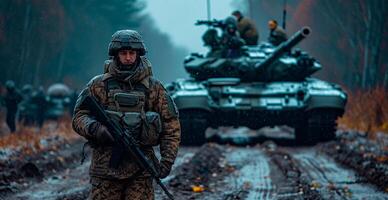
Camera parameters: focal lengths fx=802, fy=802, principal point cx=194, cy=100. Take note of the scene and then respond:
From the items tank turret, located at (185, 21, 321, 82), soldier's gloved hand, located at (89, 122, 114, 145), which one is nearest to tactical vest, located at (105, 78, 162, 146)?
soldier's gloved hand, located at (89, 122, 114, 145)

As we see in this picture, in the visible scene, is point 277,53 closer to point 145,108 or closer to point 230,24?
point 230,24

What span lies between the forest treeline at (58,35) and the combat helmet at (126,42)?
10.1 metres

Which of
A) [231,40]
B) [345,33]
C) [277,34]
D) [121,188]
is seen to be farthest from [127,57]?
[345,33]

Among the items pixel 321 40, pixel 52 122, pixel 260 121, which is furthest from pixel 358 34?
pixel 260 121

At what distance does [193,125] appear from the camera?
1567 cm

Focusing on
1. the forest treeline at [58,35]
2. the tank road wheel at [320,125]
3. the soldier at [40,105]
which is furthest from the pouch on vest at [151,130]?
the soldier at [40,105]

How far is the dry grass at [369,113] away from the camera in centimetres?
1869

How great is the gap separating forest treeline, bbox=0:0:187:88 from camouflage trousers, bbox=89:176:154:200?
10294 mm

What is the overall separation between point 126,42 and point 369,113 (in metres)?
15.9

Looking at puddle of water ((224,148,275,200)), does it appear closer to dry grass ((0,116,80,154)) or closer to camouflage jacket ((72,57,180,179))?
dry grass ((0,116,80,154))

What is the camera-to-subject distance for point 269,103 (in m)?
15.9

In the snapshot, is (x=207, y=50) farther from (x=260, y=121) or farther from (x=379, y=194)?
(x=379, y=194)

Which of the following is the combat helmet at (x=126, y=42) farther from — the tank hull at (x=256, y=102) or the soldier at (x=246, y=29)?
the soldier at (x=246, y=29)

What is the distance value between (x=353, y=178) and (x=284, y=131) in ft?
39.2
